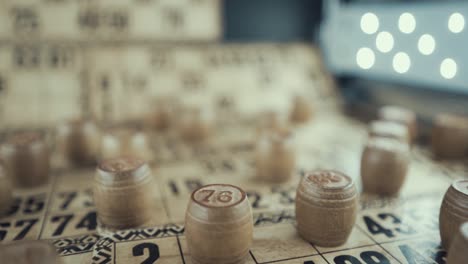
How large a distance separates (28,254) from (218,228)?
692 millimetres

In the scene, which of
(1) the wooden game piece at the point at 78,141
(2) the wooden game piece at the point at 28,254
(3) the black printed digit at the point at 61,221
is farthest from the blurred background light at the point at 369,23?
(2) the wooden game piece at the point at 28,254

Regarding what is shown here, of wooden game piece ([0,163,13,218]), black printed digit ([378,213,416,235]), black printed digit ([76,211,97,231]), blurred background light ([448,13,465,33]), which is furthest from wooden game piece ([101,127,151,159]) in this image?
blurred background light ([448,13,465,33])

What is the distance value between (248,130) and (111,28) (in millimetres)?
1681

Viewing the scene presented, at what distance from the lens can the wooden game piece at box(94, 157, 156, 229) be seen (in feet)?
6.06

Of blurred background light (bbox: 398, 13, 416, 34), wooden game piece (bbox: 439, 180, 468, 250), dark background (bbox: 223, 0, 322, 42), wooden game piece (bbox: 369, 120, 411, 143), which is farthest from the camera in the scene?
dark background (bbox: 223, 0, 322, 42)

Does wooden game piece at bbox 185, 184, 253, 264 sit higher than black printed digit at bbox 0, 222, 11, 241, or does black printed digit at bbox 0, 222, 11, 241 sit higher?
wooden game piece at bbox 185, 184, 253, 264

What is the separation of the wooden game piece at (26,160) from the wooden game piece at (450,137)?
2854mm

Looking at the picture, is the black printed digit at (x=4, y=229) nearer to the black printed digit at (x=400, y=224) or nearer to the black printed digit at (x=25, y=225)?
the black printed digit at (x=25, y=225)

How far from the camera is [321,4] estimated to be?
438cm

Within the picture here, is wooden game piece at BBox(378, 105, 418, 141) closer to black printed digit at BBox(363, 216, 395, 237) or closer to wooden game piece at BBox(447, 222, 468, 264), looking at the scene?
black printed digit at BBox(363, 216, 395, 237)

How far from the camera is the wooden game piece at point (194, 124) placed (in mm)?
3133

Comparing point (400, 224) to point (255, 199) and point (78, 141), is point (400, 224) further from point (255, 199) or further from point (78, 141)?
point (78, 141)

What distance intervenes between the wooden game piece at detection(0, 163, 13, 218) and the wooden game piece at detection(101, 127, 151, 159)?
61cm

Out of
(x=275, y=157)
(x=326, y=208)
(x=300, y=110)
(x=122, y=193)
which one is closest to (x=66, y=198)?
→ (x=122, y=193)
